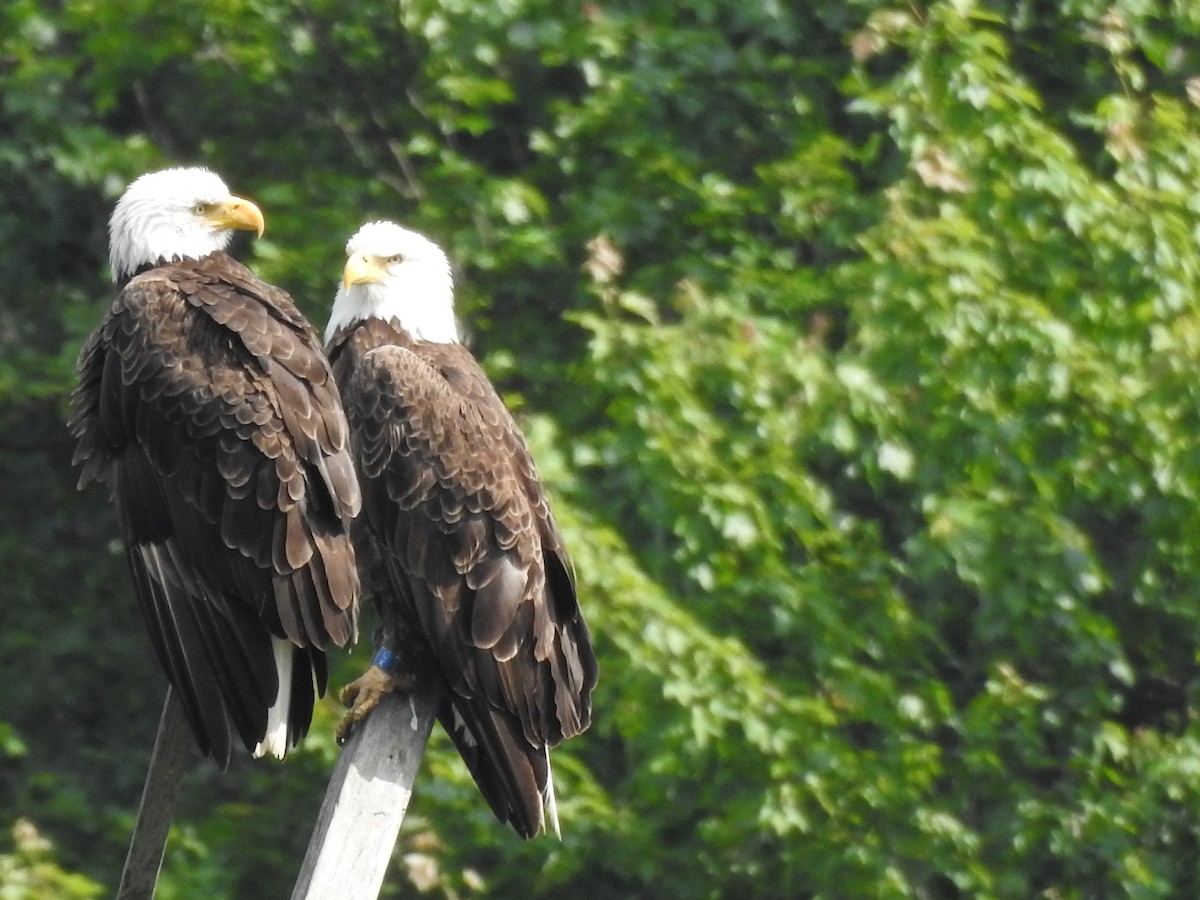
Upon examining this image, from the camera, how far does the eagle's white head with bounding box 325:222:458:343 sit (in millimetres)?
5332

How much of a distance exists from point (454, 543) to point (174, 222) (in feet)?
3.45

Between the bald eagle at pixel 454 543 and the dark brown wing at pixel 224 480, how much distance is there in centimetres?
31

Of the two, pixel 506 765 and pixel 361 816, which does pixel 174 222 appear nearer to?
pixel 506 765

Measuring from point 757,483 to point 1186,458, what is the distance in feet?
4.86

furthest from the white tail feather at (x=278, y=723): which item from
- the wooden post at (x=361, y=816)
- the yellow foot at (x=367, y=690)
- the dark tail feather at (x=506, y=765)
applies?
the wooden post at (x=361, y=816)

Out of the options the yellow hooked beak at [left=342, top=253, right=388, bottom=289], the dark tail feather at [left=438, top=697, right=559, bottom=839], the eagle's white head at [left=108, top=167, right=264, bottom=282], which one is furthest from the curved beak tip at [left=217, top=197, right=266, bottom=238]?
the dark tail feather at [left=438, top=697, right=559, bottom=839]

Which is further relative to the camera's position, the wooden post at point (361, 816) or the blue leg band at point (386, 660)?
the blue leg band at point (386, 660)

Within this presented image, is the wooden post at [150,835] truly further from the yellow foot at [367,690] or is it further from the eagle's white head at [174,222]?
the eagle's white head at [174,222]

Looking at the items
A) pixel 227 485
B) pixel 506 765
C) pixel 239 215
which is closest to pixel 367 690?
pixel 506 765

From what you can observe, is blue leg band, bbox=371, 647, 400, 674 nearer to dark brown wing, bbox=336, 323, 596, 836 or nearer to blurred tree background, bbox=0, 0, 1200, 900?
dark brown wing, bbox=336, 323, 596, 836

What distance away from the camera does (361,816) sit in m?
3.33

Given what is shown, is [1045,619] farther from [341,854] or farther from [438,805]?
[341,854]

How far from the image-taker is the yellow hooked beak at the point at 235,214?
517cm

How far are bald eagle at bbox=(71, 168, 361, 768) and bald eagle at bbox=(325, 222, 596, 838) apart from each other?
0.30 m
